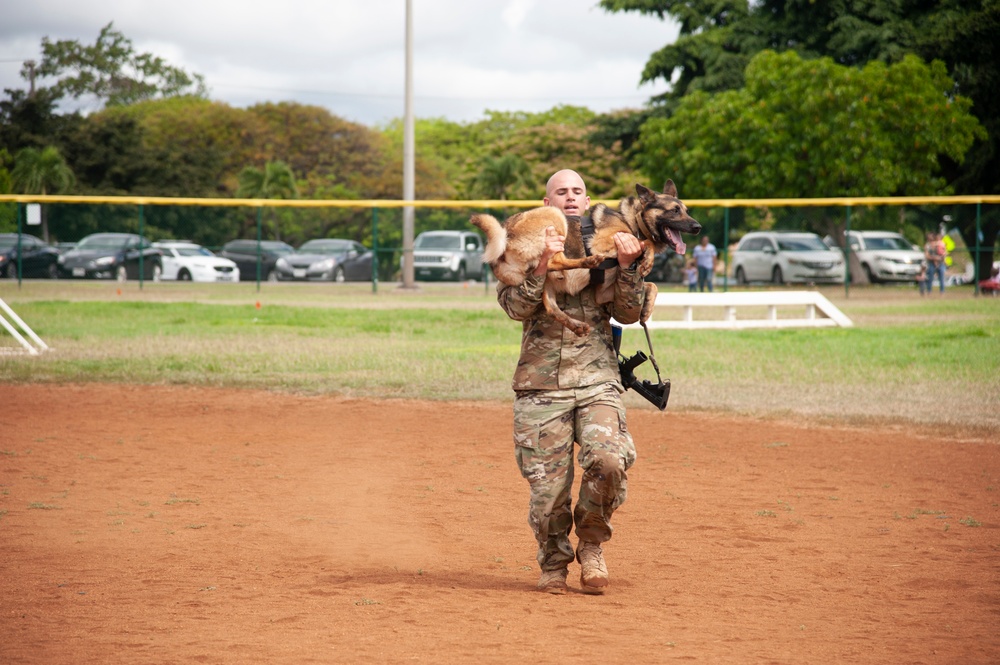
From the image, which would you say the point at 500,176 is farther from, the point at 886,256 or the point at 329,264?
the point at 886,256

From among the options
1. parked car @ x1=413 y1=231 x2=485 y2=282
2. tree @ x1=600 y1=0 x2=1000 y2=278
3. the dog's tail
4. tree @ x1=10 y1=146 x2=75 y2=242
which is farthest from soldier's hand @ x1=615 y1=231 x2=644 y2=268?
tree @ x1=10 y1=146 x2=75 y2=242

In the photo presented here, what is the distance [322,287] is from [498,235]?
1016 inches

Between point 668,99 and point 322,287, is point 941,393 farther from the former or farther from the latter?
point 668,99

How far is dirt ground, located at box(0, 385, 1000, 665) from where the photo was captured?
169 inches

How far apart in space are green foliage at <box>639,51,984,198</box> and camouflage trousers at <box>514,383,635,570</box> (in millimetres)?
29928

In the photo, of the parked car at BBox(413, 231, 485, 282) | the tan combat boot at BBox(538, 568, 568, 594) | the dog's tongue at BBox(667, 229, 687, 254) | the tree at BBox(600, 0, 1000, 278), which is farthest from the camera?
the tree at BBox(600, 0, 1000, 278)

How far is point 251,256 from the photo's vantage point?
31031 millimetres

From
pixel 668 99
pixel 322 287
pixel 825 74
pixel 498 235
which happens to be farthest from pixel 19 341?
pixel 668 99

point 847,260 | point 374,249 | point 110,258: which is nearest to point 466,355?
point 374,249

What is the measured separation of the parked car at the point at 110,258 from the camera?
98.3 feet

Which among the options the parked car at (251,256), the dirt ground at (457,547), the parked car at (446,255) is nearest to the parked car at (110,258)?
the parked car at (251,256)

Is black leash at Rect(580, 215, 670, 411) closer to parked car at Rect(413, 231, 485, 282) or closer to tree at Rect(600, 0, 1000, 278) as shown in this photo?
parked car at Rect(413, 231, 485, 282)

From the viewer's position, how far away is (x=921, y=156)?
33875mm

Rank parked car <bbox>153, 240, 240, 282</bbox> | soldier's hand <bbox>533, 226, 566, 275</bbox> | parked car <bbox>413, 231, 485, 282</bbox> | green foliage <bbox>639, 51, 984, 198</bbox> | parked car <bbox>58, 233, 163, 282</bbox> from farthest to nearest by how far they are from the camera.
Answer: green foliage <bbox>639, 51, 984, 198</bbox>
parked car <bbox>153, 240, 240, 282</bbox>
parked car <bbox>413, 231, 485, 282</bbox>
parked car <bbox>58, 233, 163, 282</bbox>
soldier's hand <bbox>533, 226, 566, 275</bbox>
